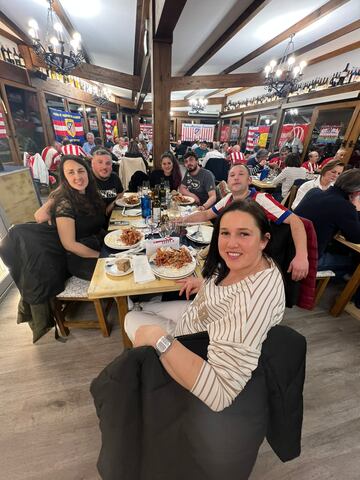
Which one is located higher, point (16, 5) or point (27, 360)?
point (16, 5)

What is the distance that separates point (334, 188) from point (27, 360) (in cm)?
268

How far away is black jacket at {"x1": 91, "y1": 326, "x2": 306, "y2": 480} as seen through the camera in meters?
0.54

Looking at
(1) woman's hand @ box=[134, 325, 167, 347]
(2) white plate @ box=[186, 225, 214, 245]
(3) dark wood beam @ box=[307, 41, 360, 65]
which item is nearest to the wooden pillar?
(3) dark wood beam @ box=[307, 41, 360, 65]

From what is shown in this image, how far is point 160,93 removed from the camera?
2.98 metres

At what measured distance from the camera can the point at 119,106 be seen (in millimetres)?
9758

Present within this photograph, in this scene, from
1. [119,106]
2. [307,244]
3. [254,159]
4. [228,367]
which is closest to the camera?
[228,367]

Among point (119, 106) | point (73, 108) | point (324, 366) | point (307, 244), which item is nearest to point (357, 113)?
point (307, 244)

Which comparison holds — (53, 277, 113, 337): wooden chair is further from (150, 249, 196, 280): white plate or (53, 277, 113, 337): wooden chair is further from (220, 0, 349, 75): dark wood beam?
(220, 0, 349, 75): dark wood beam

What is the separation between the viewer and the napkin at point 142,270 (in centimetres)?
114

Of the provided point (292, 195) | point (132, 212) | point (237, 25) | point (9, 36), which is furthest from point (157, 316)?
point (9, 36)

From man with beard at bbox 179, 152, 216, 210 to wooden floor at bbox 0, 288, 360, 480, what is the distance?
189 centimetres

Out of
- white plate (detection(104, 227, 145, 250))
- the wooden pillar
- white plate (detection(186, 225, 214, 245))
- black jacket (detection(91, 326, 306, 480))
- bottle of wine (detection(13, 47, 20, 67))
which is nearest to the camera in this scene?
black jacket (detection(91, 326, 306, 480))

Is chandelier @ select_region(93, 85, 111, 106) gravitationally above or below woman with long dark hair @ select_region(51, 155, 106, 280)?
above

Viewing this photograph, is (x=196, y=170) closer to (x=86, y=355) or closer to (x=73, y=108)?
(x=86, y=355)
